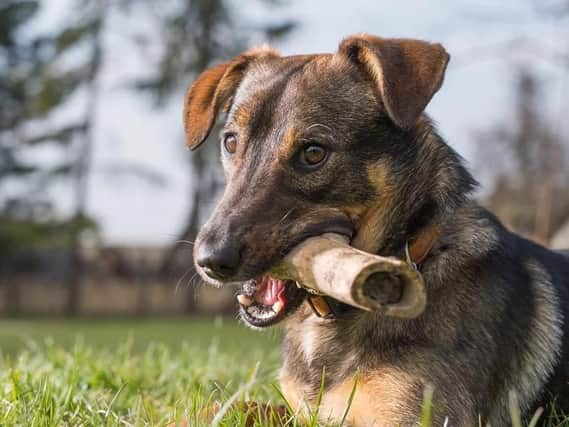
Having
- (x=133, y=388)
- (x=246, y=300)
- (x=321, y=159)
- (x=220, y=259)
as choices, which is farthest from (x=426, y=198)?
A: (x=133, y=388)

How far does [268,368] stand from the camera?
20.9 feet

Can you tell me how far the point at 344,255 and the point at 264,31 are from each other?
113 ft

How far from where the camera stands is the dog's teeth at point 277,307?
12.1ft

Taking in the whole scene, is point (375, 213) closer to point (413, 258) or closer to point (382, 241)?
point (382, 241)

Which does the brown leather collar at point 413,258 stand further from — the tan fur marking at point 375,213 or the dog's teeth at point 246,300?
the dog's teeth at point 246,300

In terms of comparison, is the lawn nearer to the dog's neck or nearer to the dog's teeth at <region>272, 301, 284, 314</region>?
the dog's teeth at <region>272, 301, 284, 314</region>

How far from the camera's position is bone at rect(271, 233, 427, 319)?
2.80 metres

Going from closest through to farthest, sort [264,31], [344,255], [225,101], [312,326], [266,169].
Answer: [344,255] < [266,169] < [312,326] < [225,101] < [264,31]

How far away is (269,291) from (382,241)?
615mm

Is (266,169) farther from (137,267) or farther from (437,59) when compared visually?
(137,267)

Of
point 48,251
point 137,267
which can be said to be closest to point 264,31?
point 137,267

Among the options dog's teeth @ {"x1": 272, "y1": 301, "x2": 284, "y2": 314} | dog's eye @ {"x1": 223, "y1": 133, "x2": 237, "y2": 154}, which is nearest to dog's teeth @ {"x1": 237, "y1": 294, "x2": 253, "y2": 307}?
dog's teeth @ {"x1": 272, "y1": 301, "x2": 284, "y2": 314}

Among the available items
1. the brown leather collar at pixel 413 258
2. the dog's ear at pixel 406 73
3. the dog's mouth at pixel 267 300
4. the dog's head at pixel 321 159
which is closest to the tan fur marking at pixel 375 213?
the dog's head at pixel 321 159

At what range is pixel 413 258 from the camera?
377 centimetres
